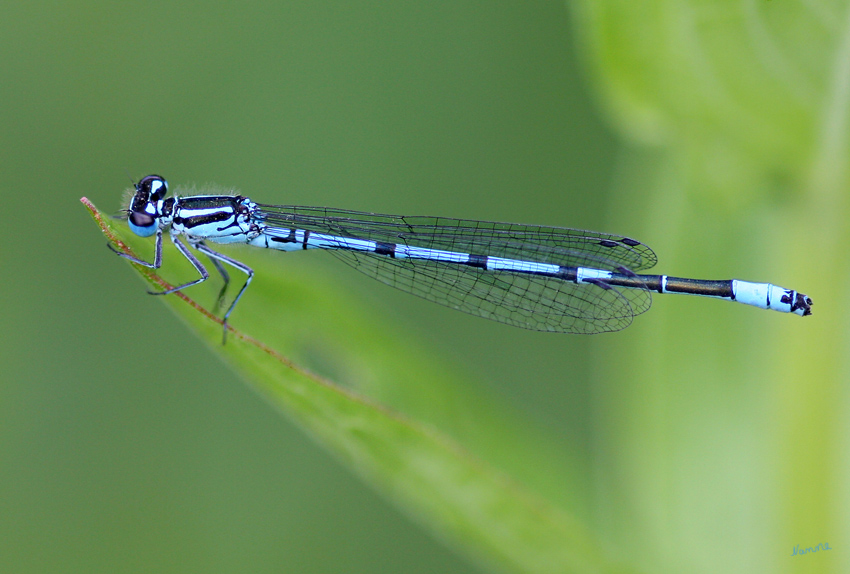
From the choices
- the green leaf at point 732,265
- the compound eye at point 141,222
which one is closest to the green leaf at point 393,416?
the green leaf at point 732,265

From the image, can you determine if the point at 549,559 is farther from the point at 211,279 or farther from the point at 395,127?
the point at 395,127

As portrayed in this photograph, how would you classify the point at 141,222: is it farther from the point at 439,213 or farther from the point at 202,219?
the point at 439,213

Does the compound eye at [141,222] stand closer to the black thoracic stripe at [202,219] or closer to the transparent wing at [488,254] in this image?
the black thoracic stripe at [202,219]

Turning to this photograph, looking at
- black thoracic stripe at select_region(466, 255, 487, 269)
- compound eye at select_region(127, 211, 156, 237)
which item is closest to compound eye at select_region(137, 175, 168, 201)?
compound eye at select_region(127, 211, 156, 237)

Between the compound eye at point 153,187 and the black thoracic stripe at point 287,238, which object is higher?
the compound eye at point 153,187

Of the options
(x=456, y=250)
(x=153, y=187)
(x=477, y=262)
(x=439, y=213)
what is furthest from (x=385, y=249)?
(x=439, y=213)

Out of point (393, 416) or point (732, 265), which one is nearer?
point (393, 416)
